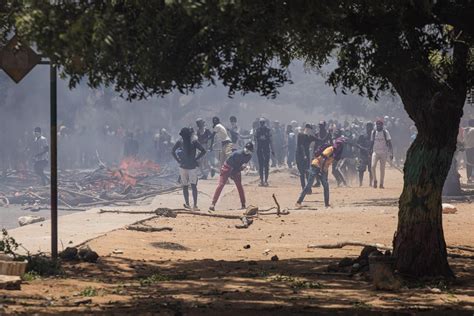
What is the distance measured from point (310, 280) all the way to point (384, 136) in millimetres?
16735

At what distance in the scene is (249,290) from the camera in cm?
1065

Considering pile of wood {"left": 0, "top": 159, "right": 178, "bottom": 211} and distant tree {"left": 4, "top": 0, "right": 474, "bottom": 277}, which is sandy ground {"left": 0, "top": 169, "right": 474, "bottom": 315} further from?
pile of wood {"left": 0, "top": 159, "right": 178, "bottom": 211}

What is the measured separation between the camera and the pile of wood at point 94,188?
90.1ft

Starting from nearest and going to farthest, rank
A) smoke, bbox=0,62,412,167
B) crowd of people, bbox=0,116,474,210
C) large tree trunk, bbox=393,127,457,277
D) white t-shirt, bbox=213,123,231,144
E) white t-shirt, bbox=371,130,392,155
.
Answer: large tree trunk, bbox=393,127,457,277 < crowd of people, bbox=0,116,474,210 < white t-shirt, bbox=371,130,392,155 < white t-shirt, bbox=213,123,231,144 < smoke, bbox=0,62,412,167

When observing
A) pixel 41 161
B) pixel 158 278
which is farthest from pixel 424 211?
pixel 41 161

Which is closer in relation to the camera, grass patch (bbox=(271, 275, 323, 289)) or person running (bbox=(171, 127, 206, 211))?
grass patch (bbox=(271, 275, 323, 289))

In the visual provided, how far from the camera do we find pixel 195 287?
10.9 meters

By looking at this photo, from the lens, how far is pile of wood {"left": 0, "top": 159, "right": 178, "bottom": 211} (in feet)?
90.1

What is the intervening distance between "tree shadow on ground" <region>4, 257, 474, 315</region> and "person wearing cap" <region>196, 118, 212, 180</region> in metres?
16.0

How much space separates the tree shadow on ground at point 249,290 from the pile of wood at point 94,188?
43.7 ft

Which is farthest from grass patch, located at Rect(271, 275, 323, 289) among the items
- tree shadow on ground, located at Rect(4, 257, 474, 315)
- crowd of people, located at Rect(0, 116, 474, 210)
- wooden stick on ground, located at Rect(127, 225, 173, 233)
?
crowd of people, located at Rect(0, 116, 474, 210)

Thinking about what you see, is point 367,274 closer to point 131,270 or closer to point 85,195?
point 131,270

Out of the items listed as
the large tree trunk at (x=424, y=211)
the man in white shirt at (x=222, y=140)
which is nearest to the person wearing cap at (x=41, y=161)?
the man in white shirt at (x=222, y=140)

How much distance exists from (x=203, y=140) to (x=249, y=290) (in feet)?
63.1
